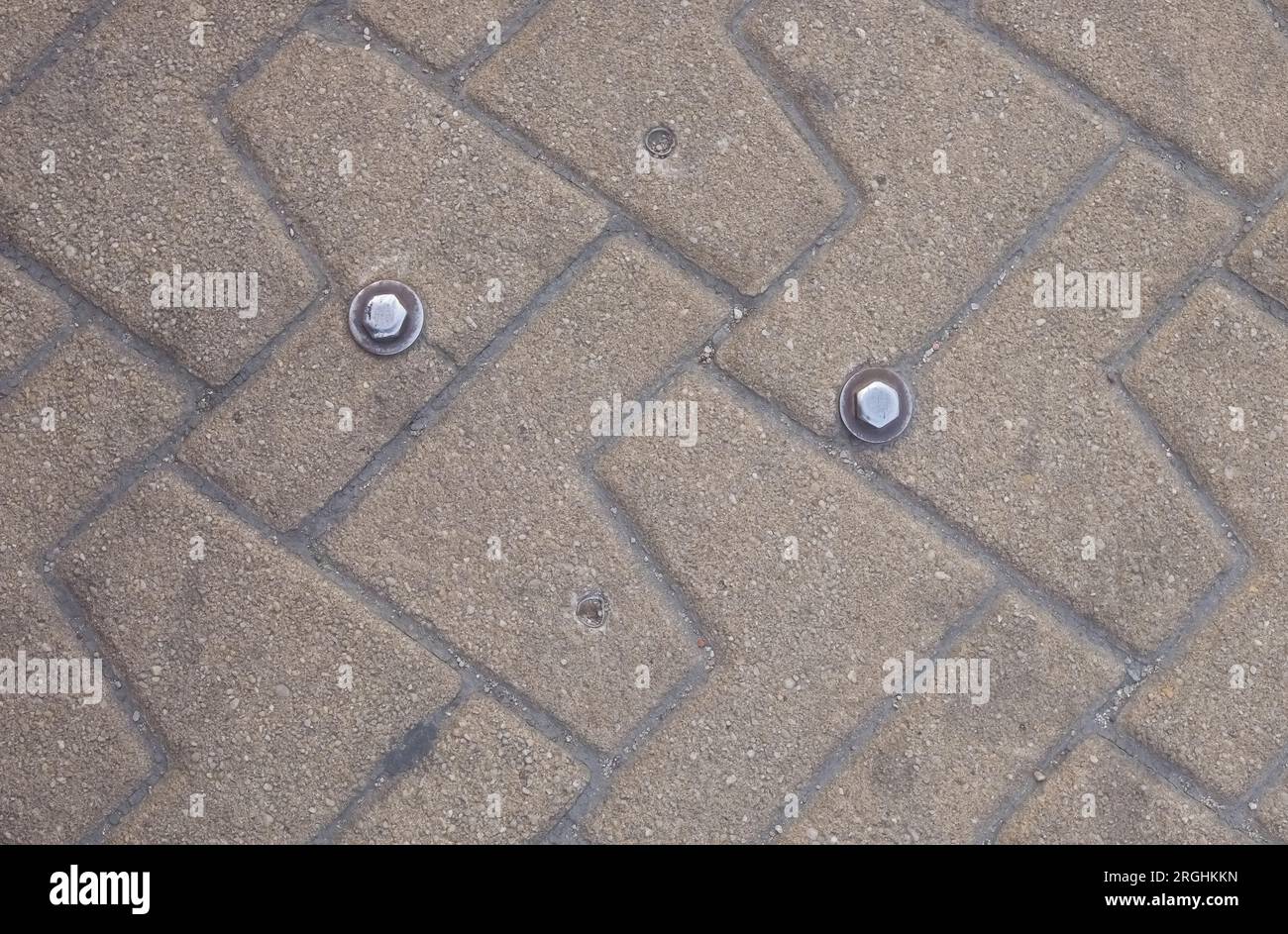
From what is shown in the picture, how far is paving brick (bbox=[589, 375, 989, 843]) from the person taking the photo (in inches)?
77.7

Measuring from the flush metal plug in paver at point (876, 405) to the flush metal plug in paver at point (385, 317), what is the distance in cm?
80

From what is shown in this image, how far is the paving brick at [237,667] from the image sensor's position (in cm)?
195

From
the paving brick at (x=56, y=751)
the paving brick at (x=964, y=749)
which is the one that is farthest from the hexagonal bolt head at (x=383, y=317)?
the paving brick at (x=964, y=749)

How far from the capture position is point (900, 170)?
2068 millimetres

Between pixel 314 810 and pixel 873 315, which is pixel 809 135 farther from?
pixel 314 810

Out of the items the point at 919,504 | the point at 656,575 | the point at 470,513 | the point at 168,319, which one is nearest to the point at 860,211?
the point at 919,504

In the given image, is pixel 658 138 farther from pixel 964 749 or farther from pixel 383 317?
pixel 964 749

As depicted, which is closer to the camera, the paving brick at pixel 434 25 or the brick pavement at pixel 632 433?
the brick pavement at pixel 632 433

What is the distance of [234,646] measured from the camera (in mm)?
1970

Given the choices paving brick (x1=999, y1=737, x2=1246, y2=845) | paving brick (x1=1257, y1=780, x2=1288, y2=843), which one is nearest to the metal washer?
→ paving brick (x1=999, y1=737, x2=1246, y2=845)

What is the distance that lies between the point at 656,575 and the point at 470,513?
1.17 feet

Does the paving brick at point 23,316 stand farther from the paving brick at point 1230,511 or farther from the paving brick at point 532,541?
the paving brick at point 1230,511

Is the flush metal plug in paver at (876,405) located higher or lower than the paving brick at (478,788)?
higher

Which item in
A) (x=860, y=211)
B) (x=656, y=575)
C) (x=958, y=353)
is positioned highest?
(x=860, y=211)
